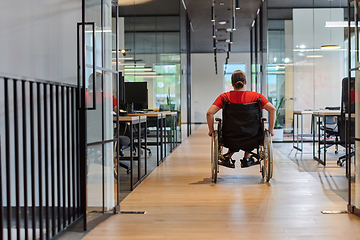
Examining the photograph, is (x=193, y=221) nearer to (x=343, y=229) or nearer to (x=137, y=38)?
(x=343, y=229)

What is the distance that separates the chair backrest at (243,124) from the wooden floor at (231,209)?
445 millimetres

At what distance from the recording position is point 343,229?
2295 millimetres

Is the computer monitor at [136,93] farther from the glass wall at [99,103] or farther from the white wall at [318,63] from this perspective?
the white wall at [318,63]

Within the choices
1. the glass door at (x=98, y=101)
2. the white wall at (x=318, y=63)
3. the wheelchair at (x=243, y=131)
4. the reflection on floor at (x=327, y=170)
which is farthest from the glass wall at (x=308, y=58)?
the glass door at (x=98, y=101)

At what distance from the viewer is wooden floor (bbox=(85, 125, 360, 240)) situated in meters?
2.24

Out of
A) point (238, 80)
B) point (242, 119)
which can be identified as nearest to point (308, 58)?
point (238, 80)

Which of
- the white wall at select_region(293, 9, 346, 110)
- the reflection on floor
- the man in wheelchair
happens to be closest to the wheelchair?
the man in wheelchair

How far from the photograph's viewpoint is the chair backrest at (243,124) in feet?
11.9

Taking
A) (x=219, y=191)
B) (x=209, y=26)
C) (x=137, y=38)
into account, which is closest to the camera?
(x=219, y=191)

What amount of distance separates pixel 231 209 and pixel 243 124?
1.11m

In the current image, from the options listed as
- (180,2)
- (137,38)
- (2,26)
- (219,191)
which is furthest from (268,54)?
(2,26)

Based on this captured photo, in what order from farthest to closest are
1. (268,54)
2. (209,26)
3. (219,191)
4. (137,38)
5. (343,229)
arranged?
(209,26), (268,54), (137,38), (219,191), (343,229)

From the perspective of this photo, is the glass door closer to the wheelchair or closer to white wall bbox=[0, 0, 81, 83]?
white wall bbox=[0, 0, 81, 83]

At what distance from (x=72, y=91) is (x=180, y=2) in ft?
24.2
